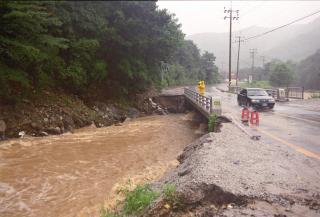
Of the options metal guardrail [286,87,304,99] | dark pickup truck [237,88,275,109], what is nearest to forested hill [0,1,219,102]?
dark pickup truck [237,88,275,109]

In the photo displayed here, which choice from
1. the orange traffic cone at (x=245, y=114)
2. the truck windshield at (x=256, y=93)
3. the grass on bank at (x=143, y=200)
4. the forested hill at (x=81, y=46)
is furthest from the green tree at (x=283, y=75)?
the grass on bank at (x=143, y=200)

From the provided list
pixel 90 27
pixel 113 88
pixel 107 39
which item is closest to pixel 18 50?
pixel 90 27

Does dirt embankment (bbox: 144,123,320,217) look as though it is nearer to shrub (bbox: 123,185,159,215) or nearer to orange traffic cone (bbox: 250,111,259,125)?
shrub (bbox: 123,185,159,215)

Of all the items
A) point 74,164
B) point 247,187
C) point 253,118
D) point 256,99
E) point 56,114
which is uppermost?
point 247,187

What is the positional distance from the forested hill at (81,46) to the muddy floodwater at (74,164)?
4020 millimetres

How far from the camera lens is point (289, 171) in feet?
25.4

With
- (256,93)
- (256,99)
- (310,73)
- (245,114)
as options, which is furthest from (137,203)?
(310,73)

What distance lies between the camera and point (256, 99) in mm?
24125

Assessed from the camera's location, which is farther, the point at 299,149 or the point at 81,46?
the point at 81,46

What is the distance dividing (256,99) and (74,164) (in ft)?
50.3

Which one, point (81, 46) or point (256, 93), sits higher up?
point (81, 46)

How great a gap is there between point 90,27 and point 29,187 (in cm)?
1553

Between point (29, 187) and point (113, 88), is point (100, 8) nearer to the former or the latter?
point (113, 88)

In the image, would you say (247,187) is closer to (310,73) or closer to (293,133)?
(293,133)
